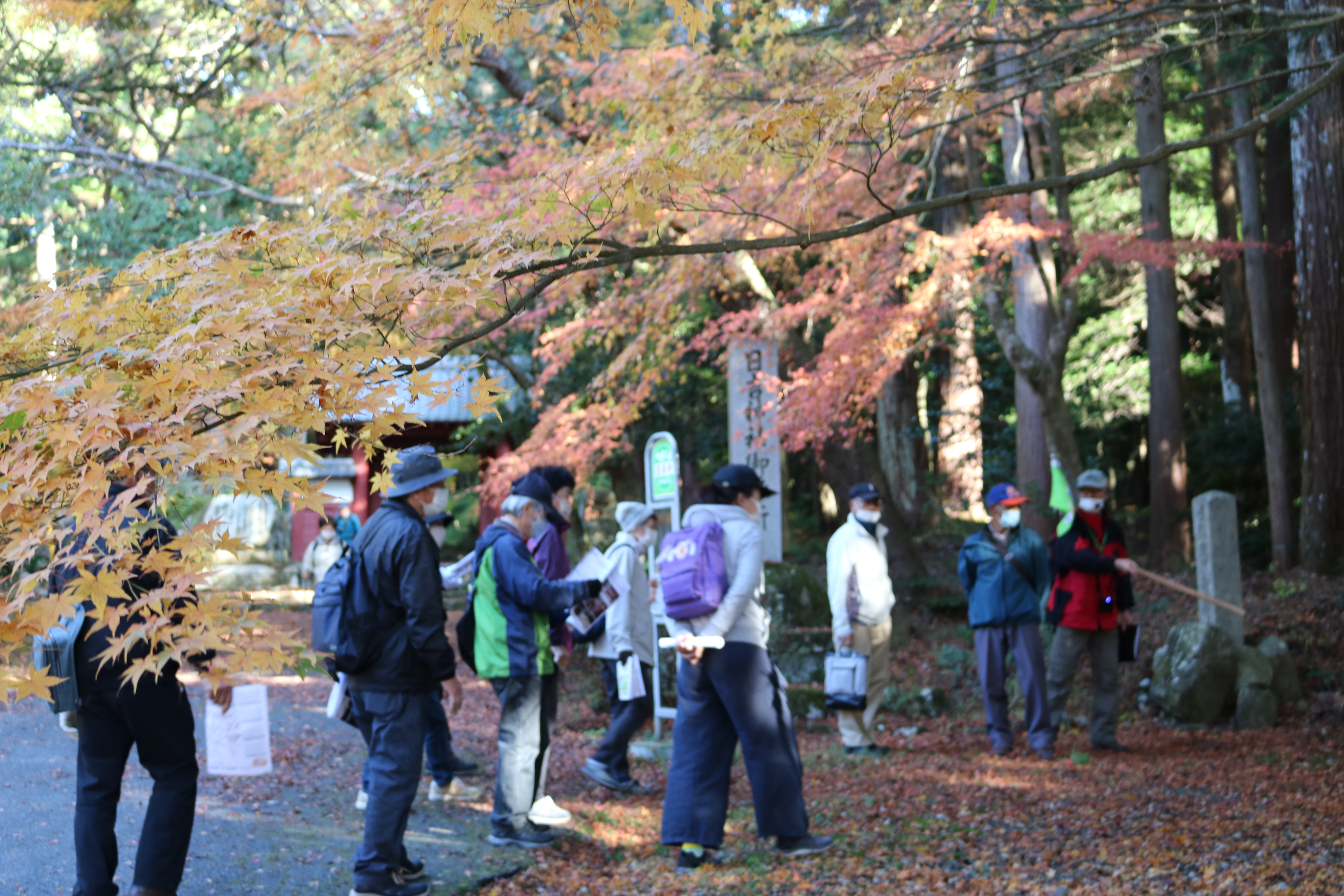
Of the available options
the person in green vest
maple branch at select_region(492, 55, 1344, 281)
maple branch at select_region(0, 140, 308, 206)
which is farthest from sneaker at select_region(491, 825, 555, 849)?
maple branch at select_region(0, 140, 308, 206)

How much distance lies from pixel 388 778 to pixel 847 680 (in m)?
3.55

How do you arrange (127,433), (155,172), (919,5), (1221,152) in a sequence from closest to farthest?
(127,433)
(919,5)
(155,172)
(1221,152)

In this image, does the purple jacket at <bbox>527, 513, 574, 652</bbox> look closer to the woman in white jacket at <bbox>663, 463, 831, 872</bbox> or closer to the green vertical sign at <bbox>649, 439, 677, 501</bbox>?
the green vertical sign at <bbox>649, 439, 677, 501</bbox>

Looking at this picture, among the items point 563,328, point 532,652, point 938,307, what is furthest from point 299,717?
point 938,307

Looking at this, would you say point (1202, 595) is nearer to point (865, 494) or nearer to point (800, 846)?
point (865, 494)

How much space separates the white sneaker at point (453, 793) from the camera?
6.04 metres

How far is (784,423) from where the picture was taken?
990 cm

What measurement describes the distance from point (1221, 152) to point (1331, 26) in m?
6.42

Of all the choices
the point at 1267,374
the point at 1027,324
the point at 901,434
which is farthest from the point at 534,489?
the point at 901,434

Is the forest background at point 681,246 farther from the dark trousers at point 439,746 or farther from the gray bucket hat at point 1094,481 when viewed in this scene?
the dark trousers at point 439,746

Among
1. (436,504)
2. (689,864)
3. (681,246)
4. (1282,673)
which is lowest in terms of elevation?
(689,864)

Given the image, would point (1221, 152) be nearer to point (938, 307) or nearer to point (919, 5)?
point (938, 307)

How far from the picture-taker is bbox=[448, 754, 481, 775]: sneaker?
6.18 metres

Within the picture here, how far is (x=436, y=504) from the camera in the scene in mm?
4828
